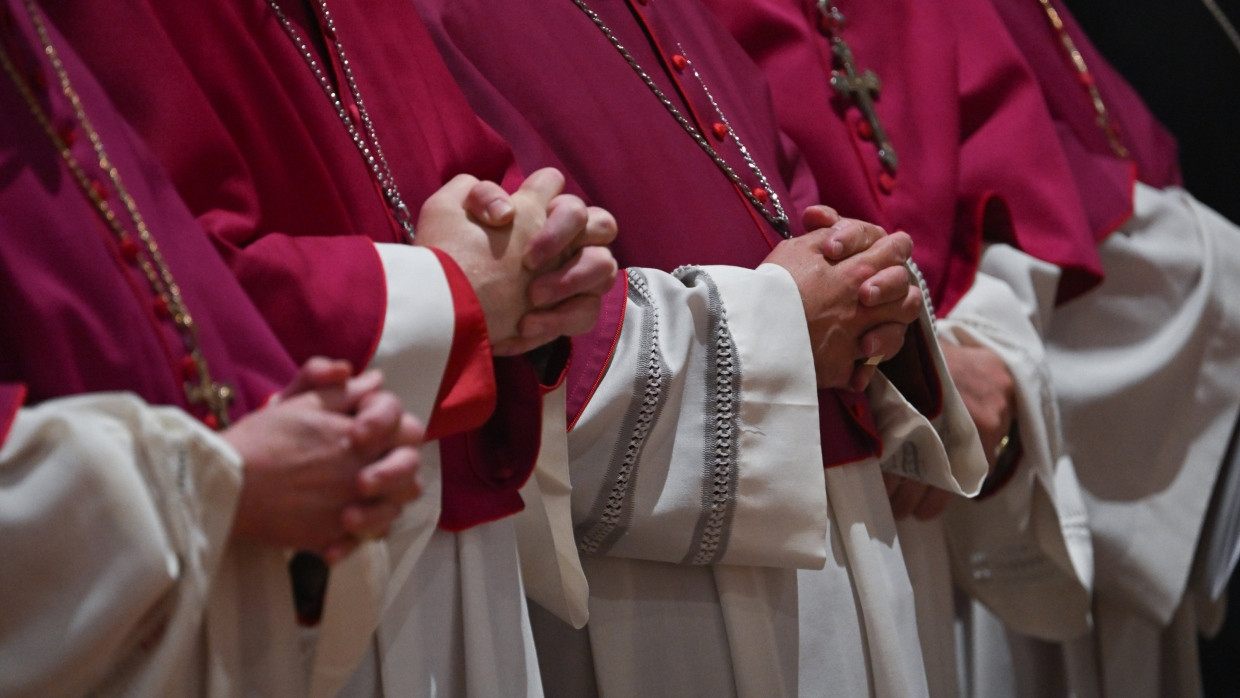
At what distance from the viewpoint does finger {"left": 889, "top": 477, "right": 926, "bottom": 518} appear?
1.89m

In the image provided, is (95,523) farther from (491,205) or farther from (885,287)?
(885,287)

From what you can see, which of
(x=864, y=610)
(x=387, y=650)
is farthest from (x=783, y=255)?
(x=387, y=650)

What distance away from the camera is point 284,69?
132cm

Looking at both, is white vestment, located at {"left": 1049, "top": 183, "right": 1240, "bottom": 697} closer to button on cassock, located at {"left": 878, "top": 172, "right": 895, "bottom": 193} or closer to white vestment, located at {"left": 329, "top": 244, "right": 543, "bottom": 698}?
button on cassock, located at {"left": 878, "top": 172, "right": 895, "bottom": 193}

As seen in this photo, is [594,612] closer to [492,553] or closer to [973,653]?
[492,553]

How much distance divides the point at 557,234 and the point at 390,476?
0.35m

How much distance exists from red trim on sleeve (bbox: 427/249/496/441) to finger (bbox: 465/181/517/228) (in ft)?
0.22

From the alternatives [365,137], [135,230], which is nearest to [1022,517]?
[365,137]

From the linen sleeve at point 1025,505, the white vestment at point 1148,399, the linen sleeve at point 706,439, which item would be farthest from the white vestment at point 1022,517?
the linen sleeve at point 706,439

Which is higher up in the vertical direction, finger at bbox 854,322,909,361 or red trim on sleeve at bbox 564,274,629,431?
red trim on sleeve at bbox 564,274,629,431

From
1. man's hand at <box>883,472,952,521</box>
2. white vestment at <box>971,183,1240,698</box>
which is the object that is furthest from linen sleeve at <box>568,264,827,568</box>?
white vestment at <box>971,183,1240,698</box>

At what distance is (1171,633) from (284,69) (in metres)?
2.05

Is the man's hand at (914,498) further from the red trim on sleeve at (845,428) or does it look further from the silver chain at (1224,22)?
the silver chain at (1224,22)

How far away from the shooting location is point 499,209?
1.27 meters
